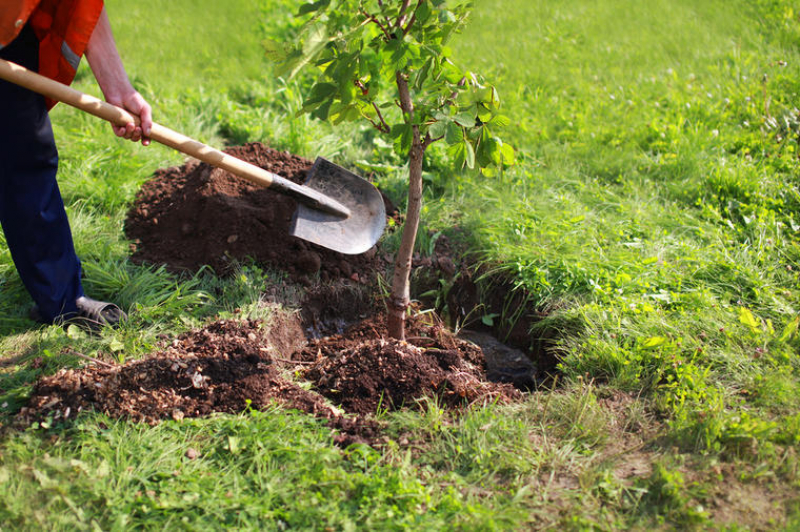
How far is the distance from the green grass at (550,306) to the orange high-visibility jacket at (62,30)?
3.70 feet

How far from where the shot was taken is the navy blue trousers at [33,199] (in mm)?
2670

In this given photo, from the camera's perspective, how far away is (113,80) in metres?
2.91

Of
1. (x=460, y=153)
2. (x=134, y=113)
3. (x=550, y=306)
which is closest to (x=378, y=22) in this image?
(x=460, y=153)

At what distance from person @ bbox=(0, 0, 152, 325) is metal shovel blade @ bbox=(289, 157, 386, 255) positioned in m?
0.97

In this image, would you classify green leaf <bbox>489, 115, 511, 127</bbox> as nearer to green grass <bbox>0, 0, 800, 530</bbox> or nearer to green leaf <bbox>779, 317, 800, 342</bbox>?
green grass <bbox>0, 0, 800, 530</bbox>

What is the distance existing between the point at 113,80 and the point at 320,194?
1.19 meters

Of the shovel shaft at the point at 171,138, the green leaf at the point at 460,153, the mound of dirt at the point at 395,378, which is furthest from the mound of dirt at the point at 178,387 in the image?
the green leaf at the point at 460,153

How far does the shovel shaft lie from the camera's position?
254cm

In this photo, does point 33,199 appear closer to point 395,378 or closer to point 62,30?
point 62,30

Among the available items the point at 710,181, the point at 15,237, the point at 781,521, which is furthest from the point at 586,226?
the point at 15,237

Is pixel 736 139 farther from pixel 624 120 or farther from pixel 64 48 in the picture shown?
pixel 64 48

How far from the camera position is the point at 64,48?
273cm

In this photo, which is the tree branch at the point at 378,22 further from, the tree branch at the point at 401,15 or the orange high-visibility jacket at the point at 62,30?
the orange high-visibility jacket at the point at 62,30

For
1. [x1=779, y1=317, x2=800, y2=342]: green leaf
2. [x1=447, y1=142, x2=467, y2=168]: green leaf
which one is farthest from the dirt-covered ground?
[x1=779, y1=317, x2=800, y2=342]: green leaf
